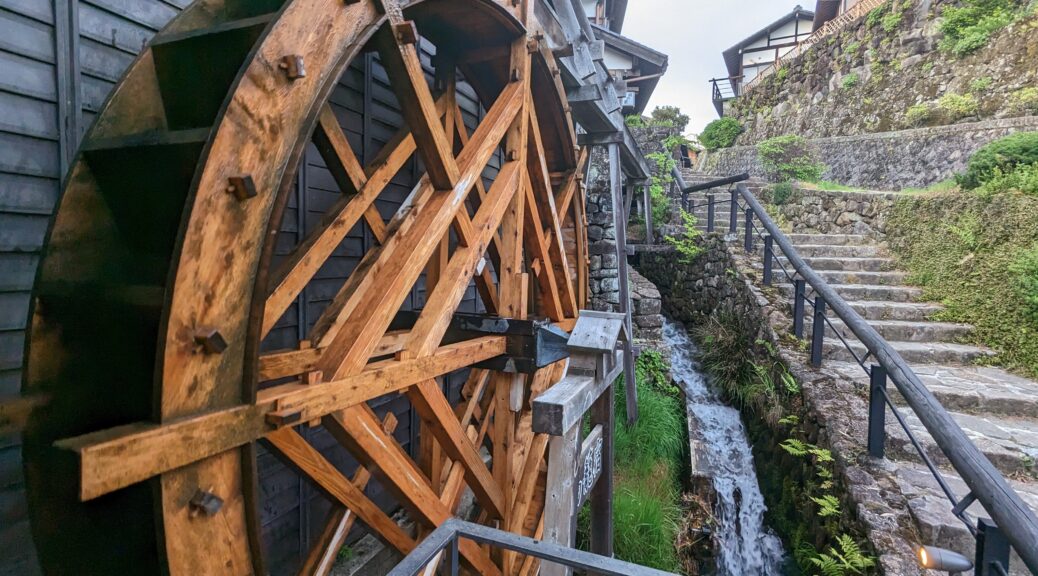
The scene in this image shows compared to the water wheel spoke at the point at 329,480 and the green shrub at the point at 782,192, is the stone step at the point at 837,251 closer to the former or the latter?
the green shrub at the point at 782,192

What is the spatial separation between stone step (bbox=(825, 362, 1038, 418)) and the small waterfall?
1297 mm

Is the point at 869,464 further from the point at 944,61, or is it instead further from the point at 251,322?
the point at 944,61

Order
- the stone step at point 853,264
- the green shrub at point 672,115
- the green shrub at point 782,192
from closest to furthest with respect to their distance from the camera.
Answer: the stone step at point 853,264 < the green shrub at point 782,192 < the green shrub at point 672,115

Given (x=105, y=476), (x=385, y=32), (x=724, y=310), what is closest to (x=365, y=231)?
(x=385, y=32)

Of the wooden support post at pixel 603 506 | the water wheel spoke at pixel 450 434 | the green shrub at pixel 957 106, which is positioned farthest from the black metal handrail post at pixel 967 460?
the green shrub at pixel 957 106

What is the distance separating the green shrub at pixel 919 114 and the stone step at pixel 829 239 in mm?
5391

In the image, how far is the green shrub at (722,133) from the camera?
18.8m

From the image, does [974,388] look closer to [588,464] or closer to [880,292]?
[880,292]

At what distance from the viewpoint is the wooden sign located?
233 centimetres

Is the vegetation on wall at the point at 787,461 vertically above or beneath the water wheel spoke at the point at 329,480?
beneath

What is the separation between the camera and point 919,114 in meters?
10.1

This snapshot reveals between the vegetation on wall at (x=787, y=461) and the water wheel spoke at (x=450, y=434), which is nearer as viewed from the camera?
the water wheel spoke at (x=450, y=434)

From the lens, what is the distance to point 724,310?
6.64 meters

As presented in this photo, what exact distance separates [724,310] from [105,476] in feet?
21.8
